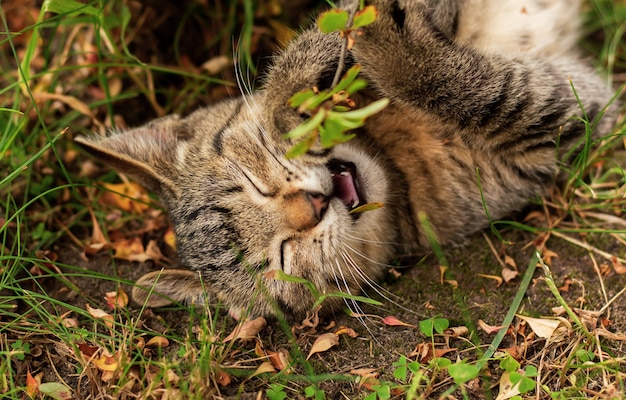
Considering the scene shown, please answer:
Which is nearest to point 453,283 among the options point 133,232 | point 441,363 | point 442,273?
point 442,273

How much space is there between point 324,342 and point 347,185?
665mm

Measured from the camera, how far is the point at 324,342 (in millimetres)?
2457

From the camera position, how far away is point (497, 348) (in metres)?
2.35

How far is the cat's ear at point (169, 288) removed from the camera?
8.39 ft

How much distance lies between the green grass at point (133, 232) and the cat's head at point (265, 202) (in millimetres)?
197

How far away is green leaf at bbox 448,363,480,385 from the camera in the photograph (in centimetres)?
206

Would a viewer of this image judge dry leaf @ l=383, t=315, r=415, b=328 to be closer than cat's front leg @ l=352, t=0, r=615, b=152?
No

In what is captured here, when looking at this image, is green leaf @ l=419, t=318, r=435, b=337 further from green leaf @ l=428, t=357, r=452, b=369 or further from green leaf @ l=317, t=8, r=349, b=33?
green leaf @ l=317, t=8, r=349, b=33

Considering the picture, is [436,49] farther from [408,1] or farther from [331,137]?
[331,137]

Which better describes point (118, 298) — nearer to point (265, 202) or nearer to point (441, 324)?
point (265, 202)

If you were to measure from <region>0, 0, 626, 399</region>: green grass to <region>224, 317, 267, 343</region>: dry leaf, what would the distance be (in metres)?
0.05

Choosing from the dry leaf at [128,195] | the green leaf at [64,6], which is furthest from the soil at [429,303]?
the green leaf at [64,6]

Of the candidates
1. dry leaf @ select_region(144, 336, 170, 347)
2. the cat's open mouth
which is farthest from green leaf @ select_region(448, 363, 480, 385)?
dry leaf @ select_region(144, 336, 170, 347)

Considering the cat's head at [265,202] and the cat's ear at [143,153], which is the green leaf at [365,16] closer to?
the cat's head at [265,202]
